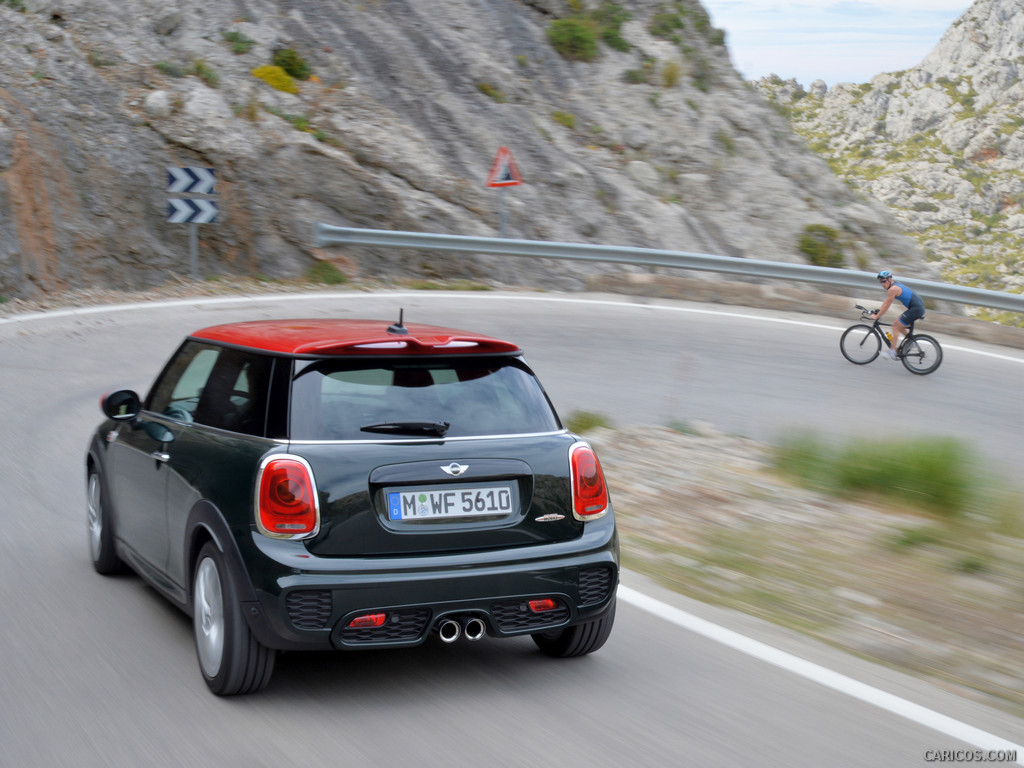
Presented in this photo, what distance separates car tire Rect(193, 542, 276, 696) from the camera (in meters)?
4.29

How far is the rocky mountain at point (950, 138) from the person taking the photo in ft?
332

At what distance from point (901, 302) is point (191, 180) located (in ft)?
41.0

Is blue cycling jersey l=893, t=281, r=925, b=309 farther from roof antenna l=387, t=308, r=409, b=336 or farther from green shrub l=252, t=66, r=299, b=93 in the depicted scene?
green shrub l=252, t=66, r=299, b=93

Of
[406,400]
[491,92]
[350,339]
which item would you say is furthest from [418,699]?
[491,92]

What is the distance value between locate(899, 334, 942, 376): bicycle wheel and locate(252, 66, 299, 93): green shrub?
629 inches

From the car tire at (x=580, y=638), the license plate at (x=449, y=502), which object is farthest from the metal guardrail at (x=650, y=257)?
the license plate at (x=449, y=502)

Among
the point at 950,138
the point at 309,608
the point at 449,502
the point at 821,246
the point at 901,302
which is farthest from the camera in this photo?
the point at 950,138

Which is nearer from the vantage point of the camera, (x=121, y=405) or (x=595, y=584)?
(x=595, y=584)

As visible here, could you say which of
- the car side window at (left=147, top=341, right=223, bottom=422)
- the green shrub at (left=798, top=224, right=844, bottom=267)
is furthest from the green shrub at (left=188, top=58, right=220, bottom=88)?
the car side window at (left=147, top=341, right=223, bottom=422)

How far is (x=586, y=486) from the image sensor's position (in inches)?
185

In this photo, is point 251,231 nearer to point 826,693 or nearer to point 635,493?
point 635,493

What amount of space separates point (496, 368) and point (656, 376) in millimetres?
9690

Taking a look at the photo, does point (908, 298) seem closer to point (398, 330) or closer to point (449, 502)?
point (398, 330)

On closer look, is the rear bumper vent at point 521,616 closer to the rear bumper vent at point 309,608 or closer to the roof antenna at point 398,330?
the rear bumper vent at point 309,608
